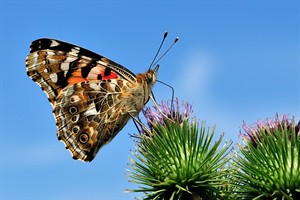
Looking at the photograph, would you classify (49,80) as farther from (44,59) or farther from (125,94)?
(125,94)

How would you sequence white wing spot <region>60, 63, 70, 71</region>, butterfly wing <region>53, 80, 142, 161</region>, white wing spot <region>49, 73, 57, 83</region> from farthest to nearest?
white wing spot <region>60, 63, 70, 71</region> → white wing spot <region>49, 73, 57, 83</region> → butterfly wing <region>53, 80, 142, 161</region>

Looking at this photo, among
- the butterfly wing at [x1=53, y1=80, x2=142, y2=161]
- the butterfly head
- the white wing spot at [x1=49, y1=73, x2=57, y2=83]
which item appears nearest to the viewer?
the butterfly wing at [x1=53, y1=80, x2=142, y2=161]

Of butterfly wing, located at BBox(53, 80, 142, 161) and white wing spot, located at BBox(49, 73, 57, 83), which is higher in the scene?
white wing spot, located at BBox(49, 73, 57, 83)

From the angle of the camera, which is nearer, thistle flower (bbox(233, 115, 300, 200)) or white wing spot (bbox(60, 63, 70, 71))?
thistle flower (bbox(233, 115, 300, 200))

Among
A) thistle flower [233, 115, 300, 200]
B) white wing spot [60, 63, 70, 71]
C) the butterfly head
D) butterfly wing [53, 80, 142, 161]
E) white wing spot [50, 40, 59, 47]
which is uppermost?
white wing spot [50, 40, 59, 47]

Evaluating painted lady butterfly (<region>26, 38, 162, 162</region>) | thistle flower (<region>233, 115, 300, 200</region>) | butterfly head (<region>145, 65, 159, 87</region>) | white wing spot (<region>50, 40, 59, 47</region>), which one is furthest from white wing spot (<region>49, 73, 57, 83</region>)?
thistle flower (<region>233, 115, 300, 200</region>)

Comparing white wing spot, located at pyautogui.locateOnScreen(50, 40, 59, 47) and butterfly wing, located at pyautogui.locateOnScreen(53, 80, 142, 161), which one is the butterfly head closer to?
butterfly wing, located at pyautogui.locateOnScreen(53, 80, 142, 161)

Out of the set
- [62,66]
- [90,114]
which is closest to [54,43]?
[62,66]
